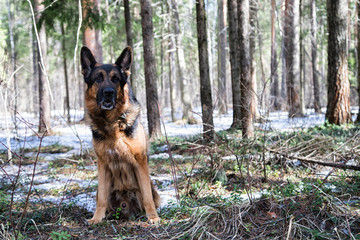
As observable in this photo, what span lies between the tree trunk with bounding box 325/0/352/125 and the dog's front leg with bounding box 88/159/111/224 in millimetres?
7658

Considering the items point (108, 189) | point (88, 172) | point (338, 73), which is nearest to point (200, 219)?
point (108, 189)

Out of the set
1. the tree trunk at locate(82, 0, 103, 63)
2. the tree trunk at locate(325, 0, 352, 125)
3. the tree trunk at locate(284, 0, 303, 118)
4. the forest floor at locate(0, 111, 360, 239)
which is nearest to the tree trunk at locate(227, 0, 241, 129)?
the tree trunk at locate(325, 0, 352, 125)

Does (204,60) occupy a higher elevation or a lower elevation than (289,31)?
lower

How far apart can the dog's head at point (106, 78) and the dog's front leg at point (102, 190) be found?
823 mm

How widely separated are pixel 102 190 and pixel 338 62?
315 inches

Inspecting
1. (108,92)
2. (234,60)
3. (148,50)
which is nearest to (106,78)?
(108,92)

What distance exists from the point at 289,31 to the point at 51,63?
3210 cm

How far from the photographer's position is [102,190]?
3.90 meters

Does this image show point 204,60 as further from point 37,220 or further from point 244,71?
point 37,220

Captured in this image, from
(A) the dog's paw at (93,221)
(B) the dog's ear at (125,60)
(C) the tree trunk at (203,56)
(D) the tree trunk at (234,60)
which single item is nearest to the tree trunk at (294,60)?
(D) the tree trunk at (234,60)

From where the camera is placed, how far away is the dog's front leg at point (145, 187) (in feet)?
12.5

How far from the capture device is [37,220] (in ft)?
12.3

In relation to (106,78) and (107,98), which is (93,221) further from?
Answer: (106,78)

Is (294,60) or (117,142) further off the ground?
(294,60)
